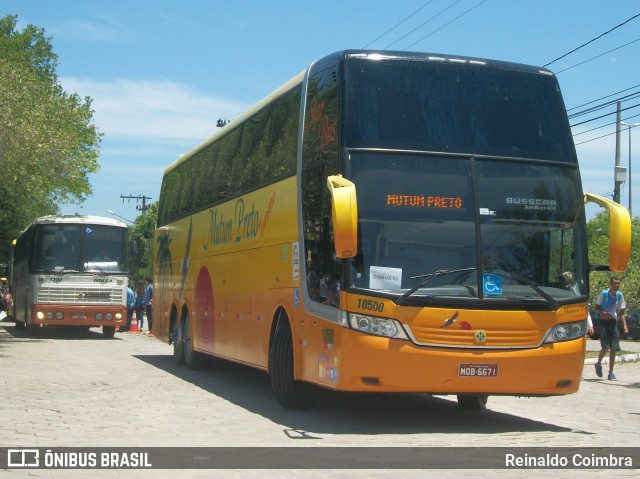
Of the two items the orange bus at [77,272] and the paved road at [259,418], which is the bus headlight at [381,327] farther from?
the orange bus at [77,272]

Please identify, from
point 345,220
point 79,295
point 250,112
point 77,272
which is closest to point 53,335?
point 79,295

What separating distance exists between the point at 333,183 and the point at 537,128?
8.55ft

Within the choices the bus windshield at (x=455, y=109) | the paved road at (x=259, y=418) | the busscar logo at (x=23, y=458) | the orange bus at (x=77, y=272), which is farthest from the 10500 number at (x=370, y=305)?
the orange bus at (x=77, y=272)

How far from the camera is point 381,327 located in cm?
999

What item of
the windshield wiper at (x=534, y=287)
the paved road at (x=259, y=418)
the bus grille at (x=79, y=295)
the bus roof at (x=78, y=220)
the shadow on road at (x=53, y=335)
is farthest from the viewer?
the shadow on road at (x=53, y=335)

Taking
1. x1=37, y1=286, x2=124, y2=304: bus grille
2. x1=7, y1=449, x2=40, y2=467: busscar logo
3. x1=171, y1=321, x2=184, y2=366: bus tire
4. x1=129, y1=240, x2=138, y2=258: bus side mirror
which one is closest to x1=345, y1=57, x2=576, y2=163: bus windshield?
x1=7, y1=449, x2=40, y2=467: busscar logo

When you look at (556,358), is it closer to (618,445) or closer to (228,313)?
(618,445)

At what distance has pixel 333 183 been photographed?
32.4 ft

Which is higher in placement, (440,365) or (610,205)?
(610,205)

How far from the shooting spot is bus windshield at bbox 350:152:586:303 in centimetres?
1010

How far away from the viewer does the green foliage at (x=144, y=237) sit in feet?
279

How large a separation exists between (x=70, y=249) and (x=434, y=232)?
20.7 meters

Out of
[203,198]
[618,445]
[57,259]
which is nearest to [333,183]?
[618,445]

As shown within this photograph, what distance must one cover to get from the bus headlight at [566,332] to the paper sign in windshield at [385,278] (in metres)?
1.74
